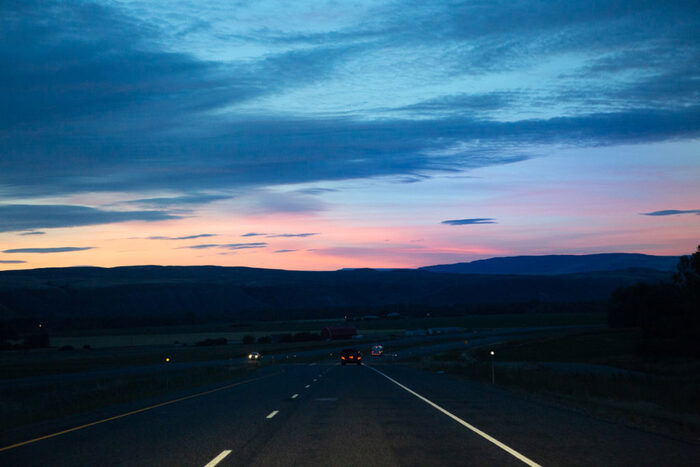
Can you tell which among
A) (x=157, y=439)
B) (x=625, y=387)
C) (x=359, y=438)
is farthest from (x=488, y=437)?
(x=625, y=387)

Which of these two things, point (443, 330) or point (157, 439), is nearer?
point (157, 439)

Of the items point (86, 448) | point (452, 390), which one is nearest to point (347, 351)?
point (452, 390)

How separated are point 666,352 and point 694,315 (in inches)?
155

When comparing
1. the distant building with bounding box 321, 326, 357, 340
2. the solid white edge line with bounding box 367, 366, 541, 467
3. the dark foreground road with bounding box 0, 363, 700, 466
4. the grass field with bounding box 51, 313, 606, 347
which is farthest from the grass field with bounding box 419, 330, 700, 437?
the grass field with bounding box 51, 313, 606, 347

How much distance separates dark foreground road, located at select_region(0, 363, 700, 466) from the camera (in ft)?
37.4

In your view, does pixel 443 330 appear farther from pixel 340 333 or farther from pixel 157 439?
pixel 157 439

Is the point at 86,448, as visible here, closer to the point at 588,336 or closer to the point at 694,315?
the point at 694,315

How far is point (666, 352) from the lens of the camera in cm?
6519

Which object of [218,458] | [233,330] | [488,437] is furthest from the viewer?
[233,330]

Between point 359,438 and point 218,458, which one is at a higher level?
point 218,458

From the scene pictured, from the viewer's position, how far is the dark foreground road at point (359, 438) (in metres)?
11.4

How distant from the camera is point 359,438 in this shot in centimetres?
1395

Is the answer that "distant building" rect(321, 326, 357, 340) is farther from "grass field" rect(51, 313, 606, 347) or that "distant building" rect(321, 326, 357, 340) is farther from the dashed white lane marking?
the dashed white lane marking

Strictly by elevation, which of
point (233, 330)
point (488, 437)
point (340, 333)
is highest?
point (488, 437)
